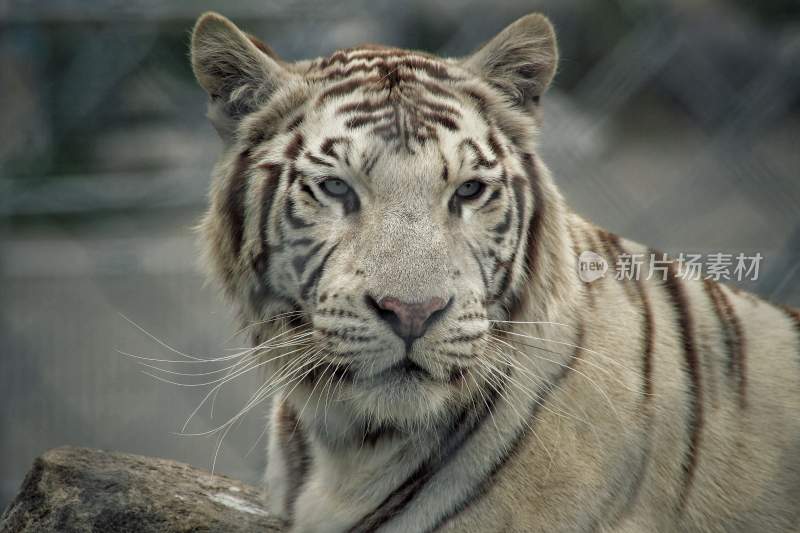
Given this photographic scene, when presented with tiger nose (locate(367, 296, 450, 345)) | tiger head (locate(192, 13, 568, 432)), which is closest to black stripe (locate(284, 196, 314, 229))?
tiger head (locate(192, 13, 568, 432))

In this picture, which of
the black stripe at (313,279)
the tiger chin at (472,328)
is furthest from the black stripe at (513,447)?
the black stripe at (313,279)

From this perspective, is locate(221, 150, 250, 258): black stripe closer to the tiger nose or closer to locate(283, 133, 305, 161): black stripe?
locate(283, 133, 305, 161): black stripe

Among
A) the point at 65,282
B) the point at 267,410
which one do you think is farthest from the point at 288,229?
the point at 65,282

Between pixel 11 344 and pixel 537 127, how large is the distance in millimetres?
1431

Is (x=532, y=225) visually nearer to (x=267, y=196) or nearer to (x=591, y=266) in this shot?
(x=591, y=266)

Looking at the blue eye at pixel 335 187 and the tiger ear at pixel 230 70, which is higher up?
the tiger ear at pixel 230 70

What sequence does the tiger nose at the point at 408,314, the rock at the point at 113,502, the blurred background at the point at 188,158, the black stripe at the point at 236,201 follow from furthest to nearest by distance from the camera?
the blurred background at the point at 188,158
the rock at the point at 113,502
the black stripe at the point at 236,201
the tiger nose at the point at 408,314

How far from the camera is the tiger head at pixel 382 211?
1.01 metres

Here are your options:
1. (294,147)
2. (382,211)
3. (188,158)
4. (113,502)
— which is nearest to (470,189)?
(382,211)

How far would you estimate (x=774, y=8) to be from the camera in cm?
163

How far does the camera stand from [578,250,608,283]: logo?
122cm

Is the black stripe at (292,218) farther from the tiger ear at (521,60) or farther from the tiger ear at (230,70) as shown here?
the tiger ear at (521,60)

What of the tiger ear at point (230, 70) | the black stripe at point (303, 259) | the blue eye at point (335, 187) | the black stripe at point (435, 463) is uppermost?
the tiger ear at point (230, 70)

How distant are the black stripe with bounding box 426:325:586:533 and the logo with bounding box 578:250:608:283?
0.09 metres
